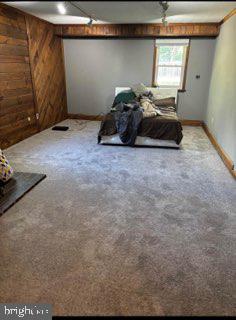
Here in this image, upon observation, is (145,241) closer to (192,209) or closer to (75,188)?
(192,209)

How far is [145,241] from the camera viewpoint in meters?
2.01

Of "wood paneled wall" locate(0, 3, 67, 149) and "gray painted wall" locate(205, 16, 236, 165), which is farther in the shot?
"wood paneled wall" locate(0, 3, 67, 149)

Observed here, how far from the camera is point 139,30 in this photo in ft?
17.5

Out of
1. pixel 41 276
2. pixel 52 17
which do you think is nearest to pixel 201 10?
pixel 52 17

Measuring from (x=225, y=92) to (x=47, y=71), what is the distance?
3850 mm

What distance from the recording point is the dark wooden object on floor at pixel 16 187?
2494 millimetres

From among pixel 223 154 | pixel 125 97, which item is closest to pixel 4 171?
pixel 223 154

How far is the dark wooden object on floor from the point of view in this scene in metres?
2.49

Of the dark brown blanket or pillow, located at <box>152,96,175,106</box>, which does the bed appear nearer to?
the dark brown blanket

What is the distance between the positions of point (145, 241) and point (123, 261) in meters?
0.30

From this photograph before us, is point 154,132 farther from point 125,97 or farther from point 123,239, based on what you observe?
point 123,239

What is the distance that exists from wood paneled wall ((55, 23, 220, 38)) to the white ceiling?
30 centimetres

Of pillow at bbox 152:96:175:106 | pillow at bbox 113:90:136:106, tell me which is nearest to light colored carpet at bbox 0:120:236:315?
pillow at bbox 152:96:175:106

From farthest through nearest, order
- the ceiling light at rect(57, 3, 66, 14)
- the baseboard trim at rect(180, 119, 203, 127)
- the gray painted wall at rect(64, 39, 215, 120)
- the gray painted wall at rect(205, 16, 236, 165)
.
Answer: the baseboard trim at rect(180, 119, 203, 127)
the gray painted wall at rect(64, 39, 215, 120)
the ceiling light at rect(57, 3, 66, 14)
the gray painted wall at rect(205, 16, 236, 165)
